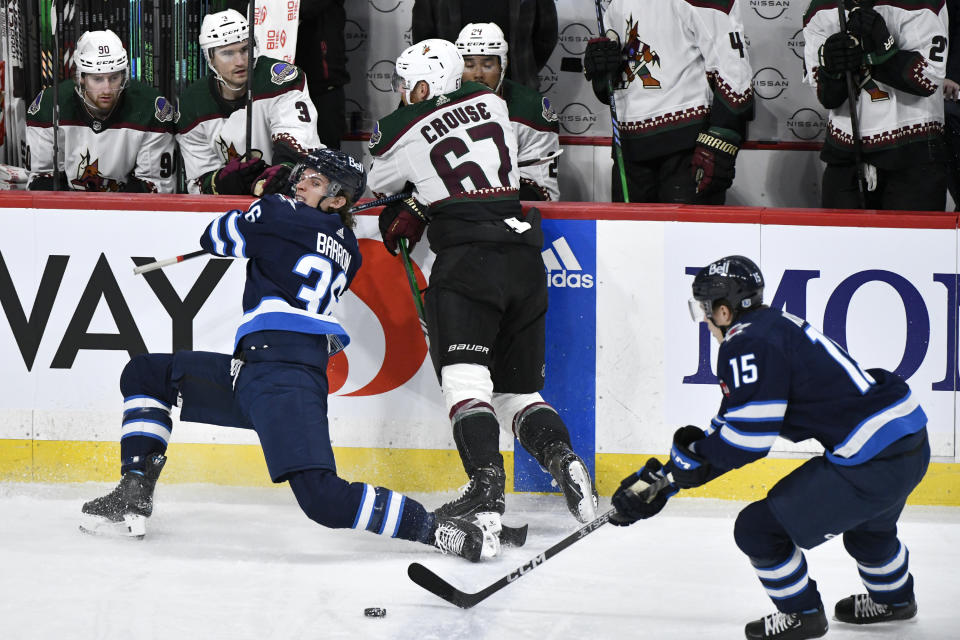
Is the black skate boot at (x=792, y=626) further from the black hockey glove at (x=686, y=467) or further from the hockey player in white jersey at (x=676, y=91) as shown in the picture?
the hockey player in white jersey at (x=676, y=91)

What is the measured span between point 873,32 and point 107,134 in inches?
119

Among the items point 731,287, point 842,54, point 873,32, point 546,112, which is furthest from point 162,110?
point 731,287

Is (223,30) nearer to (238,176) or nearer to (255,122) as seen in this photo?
(255,122)

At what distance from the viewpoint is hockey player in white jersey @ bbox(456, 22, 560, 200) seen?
4832 millimetres

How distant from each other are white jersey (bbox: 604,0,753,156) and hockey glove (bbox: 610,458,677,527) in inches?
85.9

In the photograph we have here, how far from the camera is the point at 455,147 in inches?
152

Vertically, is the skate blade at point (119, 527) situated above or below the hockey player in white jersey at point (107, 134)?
below

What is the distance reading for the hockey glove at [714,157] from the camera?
4.50m

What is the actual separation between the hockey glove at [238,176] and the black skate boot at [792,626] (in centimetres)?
233

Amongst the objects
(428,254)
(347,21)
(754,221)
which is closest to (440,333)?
(428,254)

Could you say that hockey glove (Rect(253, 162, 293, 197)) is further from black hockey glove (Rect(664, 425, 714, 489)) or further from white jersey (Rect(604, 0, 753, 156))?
black hockey glove (Rect(664, 425, 714, 489))

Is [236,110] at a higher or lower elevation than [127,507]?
higher

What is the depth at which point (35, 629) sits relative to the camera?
2.80 meters

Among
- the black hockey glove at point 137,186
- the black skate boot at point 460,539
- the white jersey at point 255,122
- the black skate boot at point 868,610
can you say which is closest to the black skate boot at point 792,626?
the black skate boot at point 868,610
